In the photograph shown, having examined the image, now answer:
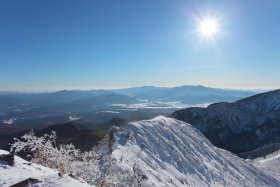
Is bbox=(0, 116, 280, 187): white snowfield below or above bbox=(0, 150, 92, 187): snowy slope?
below

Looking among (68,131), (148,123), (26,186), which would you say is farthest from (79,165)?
(68,131)

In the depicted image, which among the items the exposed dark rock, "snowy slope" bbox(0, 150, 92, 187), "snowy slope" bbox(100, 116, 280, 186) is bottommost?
"snowy slope" bbox(100, 116, 280, 186)

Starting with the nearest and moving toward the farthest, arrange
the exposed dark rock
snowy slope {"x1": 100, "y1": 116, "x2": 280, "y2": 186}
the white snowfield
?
the exposed dark rock
the white snowfield
snowy slope {"x1": 100, "y1": 116, "x2": 280, "y2": 186}

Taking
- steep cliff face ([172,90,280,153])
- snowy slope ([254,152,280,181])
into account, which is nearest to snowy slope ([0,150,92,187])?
snowy slope ([254,152,280,181])

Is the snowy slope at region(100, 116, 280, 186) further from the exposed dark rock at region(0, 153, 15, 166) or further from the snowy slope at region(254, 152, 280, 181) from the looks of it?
the exposed dark rock at region(0, 153, 15, 166)

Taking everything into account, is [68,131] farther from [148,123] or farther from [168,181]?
[168,181]

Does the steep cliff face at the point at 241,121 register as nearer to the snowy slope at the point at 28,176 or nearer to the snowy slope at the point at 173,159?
the snowy slope at the point at 173,159

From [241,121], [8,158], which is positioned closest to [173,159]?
[8,158]
